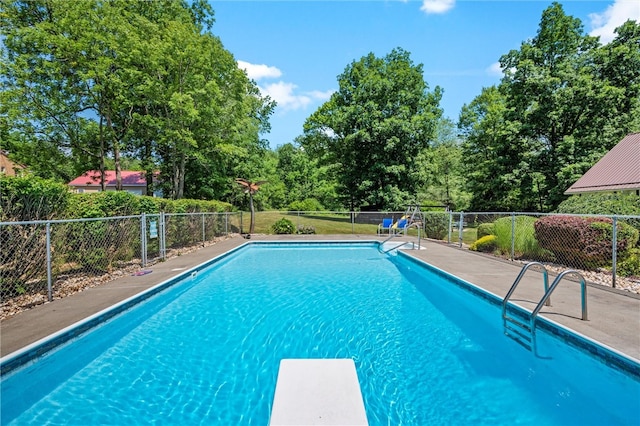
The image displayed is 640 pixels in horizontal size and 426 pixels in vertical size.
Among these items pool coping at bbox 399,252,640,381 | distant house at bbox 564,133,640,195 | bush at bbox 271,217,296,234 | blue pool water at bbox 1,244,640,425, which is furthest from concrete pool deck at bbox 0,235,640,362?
bush at bbox 271,217,296,234

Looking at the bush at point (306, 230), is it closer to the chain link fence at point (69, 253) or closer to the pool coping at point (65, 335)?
the chain link fence at point (69, 253)

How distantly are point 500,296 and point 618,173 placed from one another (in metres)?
11.8

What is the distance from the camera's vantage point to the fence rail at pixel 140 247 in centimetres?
489

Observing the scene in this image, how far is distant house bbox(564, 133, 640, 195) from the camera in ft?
38.2

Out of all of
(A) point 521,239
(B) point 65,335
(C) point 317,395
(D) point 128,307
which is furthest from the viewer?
(A) point 521,239

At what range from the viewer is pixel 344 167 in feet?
86.9

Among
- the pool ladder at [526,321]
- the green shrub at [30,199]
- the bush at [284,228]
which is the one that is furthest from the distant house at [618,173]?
the green shrub at [30,199]

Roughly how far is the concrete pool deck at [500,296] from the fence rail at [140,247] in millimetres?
530

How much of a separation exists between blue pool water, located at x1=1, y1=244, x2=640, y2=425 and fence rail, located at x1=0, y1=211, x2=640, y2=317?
1694mm

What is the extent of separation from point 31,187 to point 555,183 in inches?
897

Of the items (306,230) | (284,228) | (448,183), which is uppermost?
(448,183)

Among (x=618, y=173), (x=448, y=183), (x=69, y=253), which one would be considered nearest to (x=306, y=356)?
(x=69, y=253)

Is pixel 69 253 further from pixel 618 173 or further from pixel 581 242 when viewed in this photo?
pixel 618 173

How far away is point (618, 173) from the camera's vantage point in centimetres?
1262
